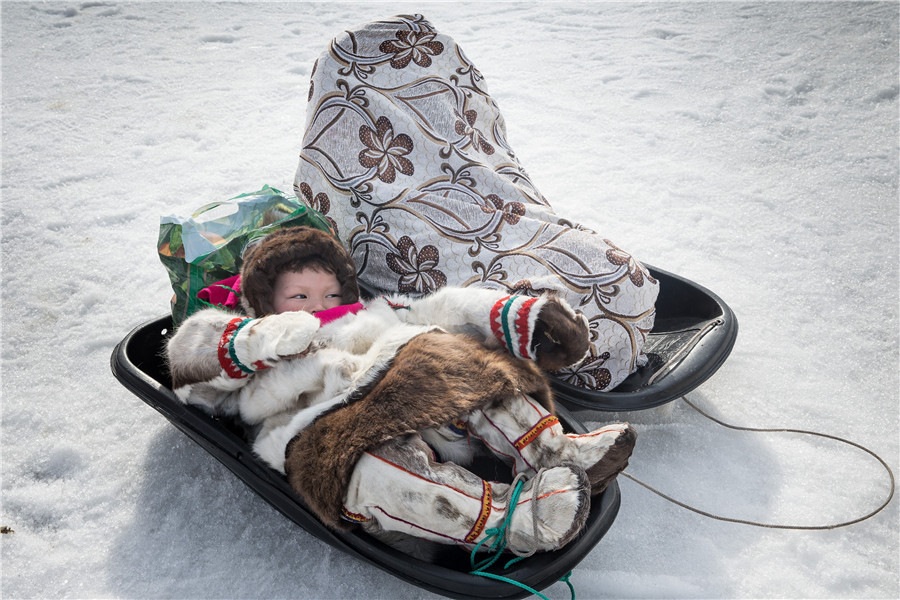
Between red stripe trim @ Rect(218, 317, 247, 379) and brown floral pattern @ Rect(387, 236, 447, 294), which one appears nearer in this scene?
red stripe trim @ Rect(218, 317, 247, 379)

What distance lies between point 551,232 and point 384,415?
67 cm

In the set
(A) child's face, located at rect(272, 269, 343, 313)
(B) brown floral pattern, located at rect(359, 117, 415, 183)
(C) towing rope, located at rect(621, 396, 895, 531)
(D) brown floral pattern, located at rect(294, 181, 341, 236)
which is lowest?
(C) towing rope, located at rect(621, 396, 895, 531)

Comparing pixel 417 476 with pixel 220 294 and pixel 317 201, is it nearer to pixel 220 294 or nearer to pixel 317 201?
pixel 220 294

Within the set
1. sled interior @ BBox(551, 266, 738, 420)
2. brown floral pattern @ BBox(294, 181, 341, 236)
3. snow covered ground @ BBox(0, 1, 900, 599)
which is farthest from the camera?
brown floral pattern @ BBox(294, 181, 341, 236)

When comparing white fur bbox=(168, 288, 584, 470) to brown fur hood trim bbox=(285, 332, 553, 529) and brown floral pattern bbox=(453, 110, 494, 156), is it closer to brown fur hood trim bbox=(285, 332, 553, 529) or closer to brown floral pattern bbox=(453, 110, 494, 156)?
brown fur hood trim bbox=(285, 332, 553, 529)

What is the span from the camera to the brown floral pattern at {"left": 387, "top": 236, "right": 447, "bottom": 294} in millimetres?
1531

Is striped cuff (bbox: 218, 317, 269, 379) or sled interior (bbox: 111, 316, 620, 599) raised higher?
striped cuff (bbox: 218, 317, 269, 379)

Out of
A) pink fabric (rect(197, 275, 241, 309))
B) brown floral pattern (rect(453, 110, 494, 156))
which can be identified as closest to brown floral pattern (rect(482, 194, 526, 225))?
brown floral pattern (rect(453, 110, 494, 156))

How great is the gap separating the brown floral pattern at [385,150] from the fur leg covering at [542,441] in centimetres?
70

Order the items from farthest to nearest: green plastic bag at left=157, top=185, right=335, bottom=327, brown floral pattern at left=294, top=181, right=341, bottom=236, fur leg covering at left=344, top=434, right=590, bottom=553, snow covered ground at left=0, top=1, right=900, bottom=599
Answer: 1. brown floral pattern at left=294, top=181, right=341, bottom=236
2. green plastic bag at left=157, top=185, right=335, bottom=327
3. snow covered ground at left=0, top=1, right=900, bottom=599
4. fur leg covering at left=344, top=434, right=590, bottom=553

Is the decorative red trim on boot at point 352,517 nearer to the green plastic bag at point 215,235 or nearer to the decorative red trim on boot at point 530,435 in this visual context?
the decorative red trim on boot at point 530,435

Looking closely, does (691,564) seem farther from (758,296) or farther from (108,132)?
(108,132)

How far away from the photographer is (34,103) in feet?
9.57

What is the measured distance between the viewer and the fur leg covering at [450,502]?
3.42 ft
